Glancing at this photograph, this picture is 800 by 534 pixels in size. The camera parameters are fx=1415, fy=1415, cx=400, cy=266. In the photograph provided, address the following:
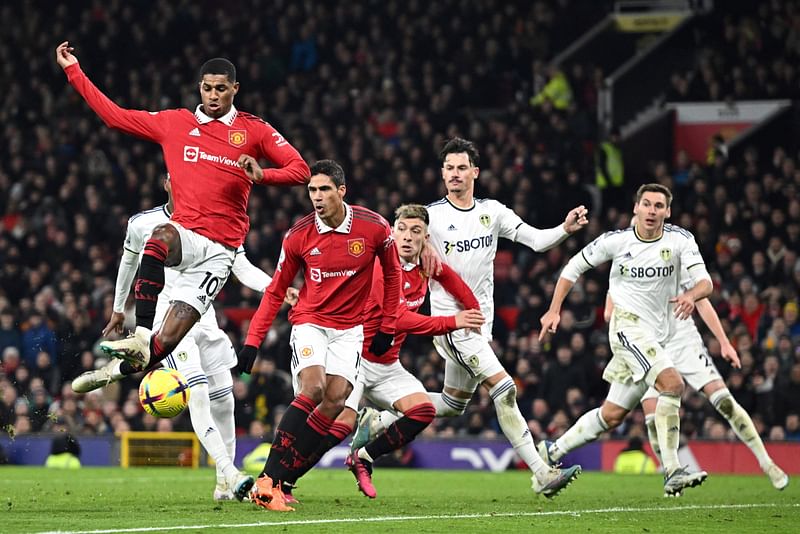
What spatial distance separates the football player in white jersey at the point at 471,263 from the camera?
11.9 m

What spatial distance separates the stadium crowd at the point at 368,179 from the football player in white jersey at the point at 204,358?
4.79 m

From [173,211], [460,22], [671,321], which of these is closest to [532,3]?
[460,22]

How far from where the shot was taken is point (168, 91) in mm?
27859

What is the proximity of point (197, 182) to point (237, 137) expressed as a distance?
463 millimetres

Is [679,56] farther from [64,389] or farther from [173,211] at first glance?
[173,211]

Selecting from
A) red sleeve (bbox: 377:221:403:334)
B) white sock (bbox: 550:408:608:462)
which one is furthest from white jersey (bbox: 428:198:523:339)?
white sock (bbox: 550:408:608:462)

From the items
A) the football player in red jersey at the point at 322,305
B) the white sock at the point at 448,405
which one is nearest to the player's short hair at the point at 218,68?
the football player in red jersey at the point at 322,305

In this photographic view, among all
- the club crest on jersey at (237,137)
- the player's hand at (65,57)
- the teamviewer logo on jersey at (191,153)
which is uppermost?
the player's hand at (65,57)

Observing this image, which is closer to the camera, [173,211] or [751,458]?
[173,211]

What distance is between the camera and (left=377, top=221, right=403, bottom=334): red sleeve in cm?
1070

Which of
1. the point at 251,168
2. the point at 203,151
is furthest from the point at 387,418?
the point at 251,168

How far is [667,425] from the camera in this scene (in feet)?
40.5

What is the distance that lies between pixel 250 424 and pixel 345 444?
1.45 meters

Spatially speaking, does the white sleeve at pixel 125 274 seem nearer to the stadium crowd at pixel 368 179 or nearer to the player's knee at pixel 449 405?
the player's knee at pixel 449 405
